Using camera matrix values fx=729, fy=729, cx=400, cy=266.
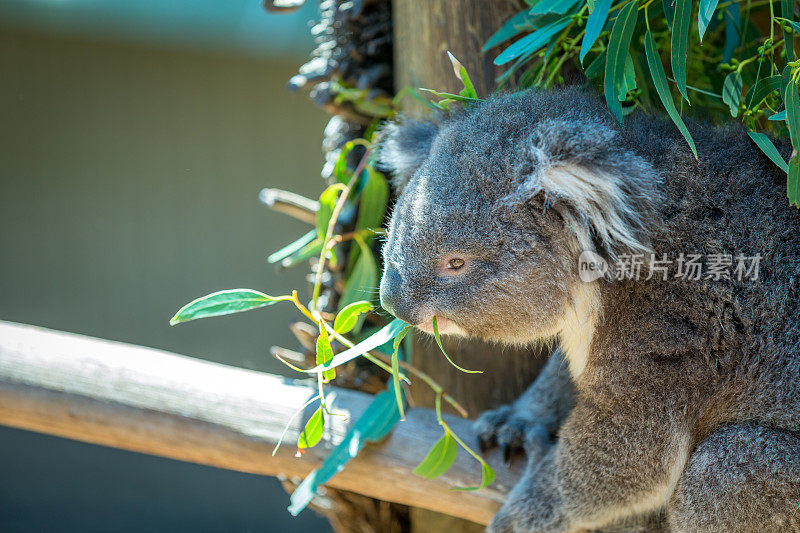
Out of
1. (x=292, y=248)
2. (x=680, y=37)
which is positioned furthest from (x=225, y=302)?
(x=680, y=37)

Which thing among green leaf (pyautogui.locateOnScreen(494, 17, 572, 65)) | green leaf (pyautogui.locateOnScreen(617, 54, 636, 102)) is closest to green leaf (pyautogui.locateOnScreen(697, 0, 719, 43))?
green leaf (pyautogui.locateOnScreen(617, 54, 636, 102))

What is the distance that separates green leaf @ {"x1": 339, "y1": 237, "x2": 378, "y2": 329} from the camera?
2895mm

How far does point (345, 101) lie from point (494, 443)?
1560mm

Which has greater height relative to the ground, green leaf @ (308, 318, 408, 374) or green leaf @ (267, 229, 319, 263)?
green leaf @ (308, 318, 408, 374)

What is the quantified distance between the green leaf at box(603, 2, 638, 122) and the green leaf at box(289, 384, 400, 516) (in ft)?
4.08

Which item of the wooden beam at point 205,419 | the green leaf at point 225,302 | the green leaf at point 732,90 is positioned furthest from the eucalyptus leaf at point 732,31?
the green leaf at point 225,302

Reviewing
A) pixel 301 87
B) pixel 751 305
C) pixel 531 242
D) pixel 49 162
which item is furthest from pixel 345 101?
pixel 49 162

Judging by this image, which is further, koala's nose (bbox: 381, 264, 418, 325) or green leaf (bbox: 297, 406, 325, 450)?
green leaf (bbox: 297, 406, 325, 450)

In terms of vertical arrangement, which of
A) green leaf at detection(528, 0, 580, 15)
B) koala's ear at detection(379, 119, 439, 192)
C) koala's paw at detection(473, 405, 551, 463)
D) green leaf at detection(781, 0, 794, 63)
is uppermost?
green leaf at detection(528, 0, 580, 15)

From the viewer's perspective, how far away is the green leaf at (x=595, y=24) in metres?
1.90

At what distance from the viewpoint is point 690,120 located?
219 centimetres

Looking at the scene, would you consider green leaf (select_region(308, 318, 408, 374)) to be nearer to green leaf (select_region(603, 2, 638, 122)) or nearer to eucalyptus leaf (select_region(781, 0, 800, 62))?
green leaf (select_region(603, 2, 638, 122))

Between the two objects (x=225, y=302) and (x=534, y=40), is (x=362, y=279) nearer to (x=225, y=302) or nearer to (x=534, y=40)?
(x=225, y=302)

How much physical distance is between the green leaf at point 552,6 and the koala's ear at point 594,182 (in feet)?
1.21
